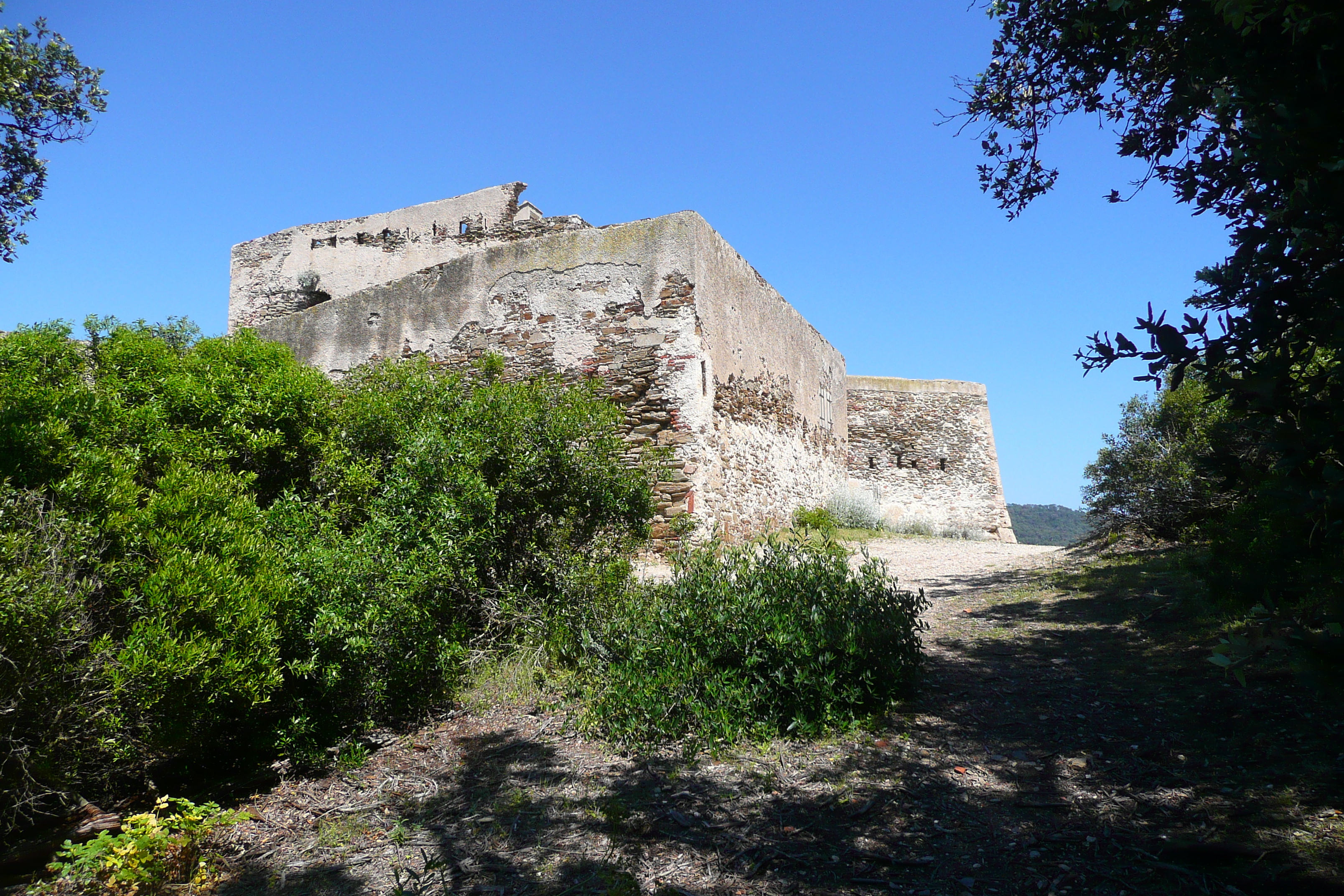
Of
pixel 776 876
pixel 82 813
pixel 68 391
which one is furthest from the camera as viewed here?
pixel 68 391

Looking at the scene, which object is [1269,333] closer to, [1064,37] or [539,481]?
[1064,37]

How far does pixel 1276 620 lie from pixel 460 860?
108 inches

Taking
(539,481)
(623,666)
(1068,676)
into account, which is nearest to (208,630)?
(623,666)

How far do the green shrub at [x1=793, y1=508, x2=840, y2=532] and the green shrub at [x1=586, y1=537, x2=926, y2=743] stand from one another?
6322 mm

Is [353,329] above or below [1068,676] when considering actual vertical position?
above

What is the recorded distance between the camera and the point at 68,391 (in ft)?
12.3

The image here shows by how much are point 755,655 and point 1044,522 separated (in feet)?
161

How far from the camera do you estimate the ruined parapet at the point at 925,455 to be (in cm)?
1661

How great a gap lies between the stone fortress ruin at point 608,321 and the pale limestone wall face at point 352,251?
3 centimetres

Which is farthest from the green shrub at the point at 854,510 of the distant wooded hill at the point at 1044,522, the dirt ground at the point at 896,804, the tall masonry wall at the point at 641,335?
the distant wooded hill at the point at 1044,522

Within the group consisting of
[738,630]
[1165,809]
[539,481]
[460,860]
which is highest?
[539,481]

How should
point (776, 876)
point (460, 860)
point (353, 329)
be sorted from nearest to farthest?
point (776, 876) < point (460, 860) < point (353, 329)

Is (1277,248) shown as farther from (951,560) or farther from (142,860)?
(951,560)

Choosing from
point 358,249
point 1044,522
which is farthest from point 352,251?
point 1044,522
